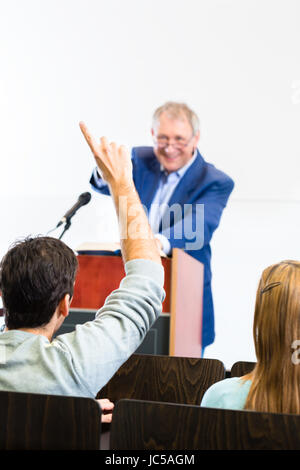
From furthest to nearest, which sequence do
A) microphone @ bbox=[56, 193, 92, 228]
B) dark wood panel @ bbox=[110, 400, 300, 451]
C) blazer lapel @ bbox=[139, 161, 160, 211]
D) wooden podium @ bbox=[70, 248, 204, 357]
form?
blazer lapel @ bbox=[139, 161, 160, 211]
microphone @ bbox=[56, 193, 92, 228]
wooden podium @ bbox=[70, 248, 204, 357]
dark wood panel @ bbox=[110, 400, 300, 451]

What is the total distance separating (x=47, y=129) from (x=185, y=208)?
4.77 feet

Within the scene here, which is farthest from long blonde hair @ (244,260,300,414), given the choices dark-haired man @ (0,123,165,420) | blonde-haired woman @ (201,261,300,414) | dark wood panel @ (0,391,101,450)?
dark wood panel @ (0,391,101,450)

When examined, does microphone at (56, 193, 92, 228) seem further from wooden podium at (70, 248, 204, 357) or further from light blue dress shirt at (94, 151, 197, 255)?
light blue dress shirt at (94, 151, 197, 255)

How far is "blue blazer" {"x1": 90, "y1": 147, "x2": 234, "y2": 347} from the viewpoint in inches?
156

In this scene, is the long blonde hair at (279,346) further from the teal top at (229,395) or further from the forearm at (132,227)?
the forearm at (132,227)

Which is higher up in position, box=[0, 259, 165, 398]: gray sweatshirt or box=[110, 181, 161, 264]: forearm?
box=[110, 181, 161, 264]: forearm

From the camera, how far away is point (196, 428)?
2.55ft

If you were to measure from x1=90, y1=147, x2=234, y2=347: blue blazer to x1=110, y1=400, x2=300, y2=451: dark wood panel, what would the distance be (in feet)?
9.67

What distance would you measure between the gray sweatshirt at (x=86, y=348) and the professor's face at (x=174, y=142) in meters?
3.26

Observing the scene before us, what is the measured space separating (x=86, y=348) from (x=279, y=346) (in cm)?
35

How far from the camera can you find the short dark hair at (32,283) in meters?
1.08

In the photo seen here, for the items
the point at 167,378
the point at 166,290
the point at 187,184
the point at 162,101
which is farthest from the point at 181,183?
the point at 167,378

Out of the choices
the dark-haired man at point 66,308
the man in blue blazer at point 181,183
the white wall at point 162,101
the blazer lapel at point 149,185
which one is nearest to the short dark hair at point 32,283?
the dark-haired man at point 66,308

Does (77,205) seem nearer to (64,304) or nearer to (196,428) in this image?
(64,304)
